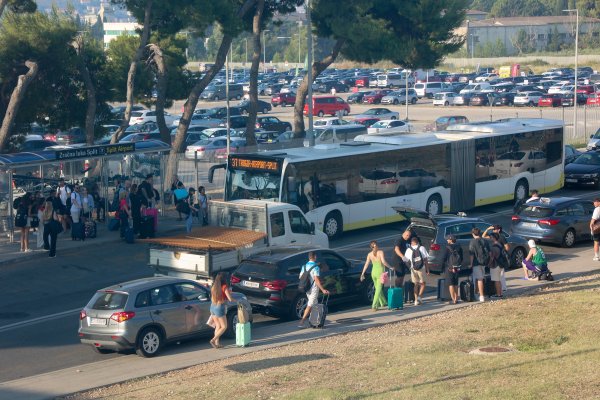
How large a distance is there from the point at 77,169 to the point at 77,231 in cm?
321

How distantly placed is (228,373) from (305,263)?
493 centimetres

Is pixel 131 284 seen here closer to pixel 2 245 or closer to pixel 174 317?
pixel 174 317

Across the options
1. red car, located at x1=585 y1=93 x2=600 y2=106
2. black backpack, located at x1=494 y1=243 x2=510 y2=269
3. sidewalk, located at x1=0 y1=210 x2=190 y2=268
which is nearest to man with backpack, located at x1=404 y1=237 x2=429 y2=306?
black backpack, located at x1=494 y1=243 x2=510 y2=269

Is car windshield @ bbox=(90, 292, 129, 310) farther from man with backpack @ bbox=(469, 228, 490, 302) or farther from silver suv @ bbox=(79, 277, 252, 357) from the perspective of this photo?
man with backpack @ bbox=(469, 228, 490, 302)

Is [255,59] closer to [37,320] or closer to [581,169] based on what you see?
[581,169]

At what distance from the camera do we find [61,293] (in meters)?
23.8

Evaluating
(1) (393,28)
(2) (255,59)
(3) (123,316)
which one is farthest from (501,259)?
(1) (393,28)

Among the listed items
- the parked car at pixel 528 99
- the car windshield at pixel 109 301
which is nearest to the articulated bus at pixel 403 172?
the car windshield at pixel 109 301

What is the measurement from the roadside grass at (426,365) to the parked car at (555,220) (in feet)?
26.4

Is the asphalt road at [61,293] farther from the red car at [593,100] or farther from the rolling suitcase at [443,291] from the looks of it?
the red car at [593,100]

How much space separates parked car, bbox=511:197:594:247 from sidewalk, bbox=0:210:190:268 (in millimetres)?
10761

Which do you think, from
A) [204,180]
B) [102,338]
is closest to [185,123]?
[204,180]

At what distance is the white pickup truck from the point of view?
2073 cm

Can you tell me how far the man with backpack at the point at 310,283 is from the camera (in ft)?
62.8
